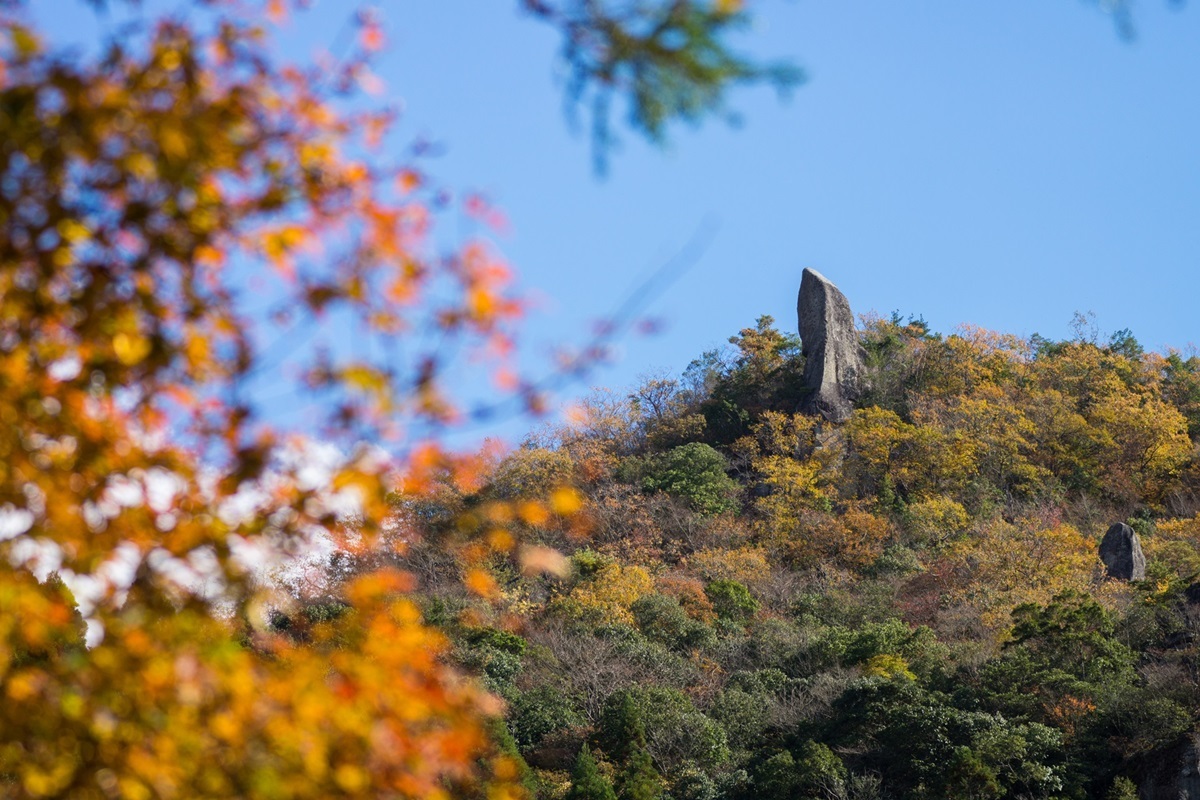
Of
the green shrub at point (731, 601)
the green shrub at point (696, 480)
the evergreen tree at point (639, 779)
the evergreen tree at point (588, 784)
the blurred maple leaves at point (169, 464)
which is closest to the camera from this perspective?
the blurred maple leaves at point (169, 464)

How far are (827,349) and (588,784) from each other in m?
21.4

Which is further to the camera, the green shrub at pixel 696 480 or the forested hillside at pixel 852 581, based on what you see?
the green shrub at pixel 696 480

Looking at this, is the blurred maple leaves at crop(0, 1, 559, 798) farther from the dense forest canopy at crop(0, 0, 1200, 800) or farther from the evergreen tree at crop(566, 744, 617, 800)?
the evergreen tree at crop(566, 744, 617, 800)

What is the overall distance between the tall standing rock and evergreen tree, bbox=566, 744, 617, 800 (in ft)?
63.6

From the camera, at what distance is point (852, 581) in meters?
22.4

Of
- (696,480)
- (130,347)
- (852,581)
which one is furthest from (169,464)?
(696,480)

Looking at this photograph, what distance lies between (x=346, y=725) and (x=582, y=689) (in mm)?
14564

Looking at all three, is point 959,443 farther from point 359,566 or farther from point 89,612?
point 89,612

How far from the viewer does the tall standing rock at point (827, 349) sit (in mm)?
31844

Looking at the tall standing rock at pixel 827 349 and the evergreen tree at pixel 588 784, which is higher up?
the tall standing rock at pixel 827 349

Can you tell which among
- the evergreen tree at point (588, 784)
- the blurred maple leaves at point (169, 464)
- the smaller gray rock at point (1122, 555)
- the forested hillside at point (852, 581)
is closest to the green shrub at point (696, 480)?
the forested hillside at point (852, 581)

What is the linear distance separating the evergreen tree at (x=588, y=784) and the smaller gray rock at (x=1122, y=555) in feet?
38.9

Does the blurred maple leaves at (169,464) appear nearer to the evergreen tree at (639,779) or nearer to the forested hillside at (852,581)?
the forested hillside at (852,581)

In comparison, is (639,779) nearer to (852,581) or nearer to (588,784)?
(588,784)
